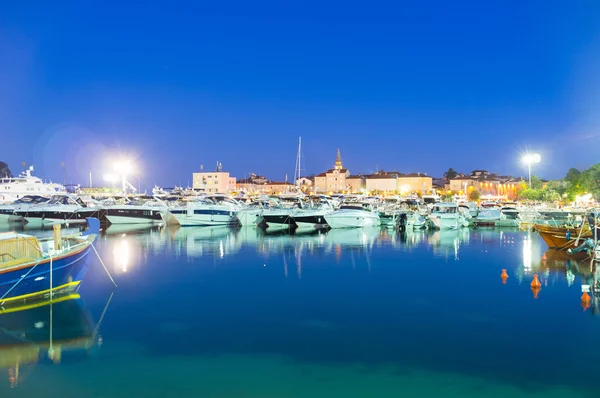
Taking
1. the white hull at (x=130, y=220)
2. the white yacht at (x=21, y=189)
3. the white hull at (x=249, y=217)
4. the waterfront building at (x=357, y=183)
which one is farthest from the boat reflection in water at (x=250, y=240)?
the waterfront building at (x=357, y=183)

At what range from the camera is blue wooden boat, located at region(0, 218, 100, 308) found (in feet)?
51.3

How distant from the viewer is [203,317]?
15828 mm

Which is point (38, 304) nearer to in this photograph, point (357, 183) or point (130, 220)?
point (130, 220)

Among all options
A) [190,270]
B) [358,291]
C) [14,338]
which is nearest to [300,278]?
[358,291]

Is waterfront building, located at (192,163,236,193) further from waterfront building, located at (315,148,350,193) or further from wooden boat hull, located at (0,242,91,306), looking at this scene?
wooden boat hull, located at (0,242,91,306)

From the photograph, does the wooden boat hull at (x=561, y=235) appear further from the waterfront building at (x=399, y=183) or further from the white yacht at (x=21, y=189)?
the waterfront building at (x=399, y=183)

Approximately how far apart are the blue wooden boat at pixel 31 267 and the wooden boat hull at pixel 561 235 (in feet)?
82.0

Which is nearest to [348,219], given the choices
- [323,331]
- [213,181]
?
[323,331]

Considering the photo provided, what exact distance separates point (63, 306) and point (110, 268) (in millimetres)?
8262

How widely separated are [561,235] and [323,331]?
833 inches

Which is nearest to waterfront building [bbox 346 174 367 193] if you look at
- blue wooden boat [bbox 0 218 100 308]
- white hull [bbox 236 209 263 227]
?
white hull [bbox 236 209 263 227]

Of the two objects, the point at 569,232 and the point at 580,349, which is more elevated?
the point at 569,232

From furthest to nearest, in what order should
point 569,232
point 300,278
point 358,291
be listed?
1. point 569,232
2. point 300,278
3. point 358,291

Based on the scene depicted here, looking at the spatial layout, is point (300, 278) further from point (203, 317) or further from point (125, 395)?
point (125, 395)
